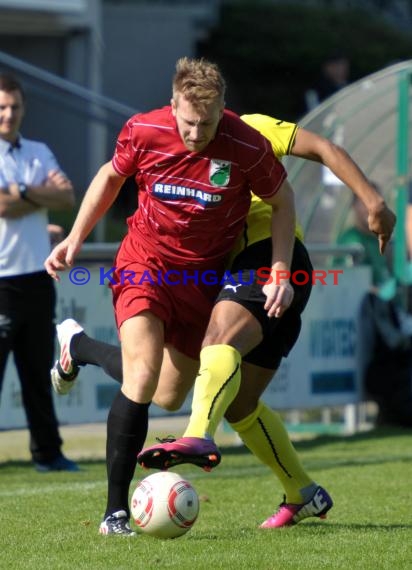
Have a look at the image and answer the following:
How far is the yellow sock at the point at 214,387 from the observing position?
564cm

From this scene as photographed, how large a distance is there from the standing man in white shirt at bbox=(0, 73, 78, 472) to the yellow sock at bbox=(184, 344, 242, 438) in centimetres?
312

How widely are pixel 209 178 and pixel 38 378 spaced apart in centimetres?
331

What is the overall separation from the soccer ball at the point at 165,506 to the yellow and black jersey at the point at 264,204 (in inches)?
43.4

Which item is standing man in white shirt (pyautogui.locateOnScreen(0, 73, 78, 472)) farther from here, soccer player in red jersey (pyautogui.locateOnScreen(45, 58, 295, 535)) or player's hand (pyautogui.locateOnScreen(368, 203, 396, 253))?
player's hand (pyautogui.locateOnScreen(368, 203, 396, 253))

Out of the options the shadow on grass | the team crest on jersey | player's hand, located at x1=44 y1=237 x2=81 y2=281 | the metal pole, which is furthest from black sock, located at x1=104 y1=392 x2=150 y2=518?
the metal pole

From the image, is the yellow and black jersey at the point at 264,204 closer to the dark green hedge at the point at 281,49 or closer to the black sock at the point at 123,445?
the black sock at the point at 123,445

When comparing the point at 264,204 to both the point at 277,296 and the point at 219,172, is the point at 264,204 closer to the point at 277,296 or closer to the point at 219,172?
the point at 219,172

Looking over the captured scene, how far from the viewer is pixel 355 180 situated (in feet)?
20.1

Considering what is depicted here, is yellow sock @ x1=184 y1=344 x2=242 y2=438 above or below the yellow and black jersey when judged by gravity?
below

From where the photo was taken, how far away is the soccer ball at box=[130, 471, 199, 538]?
5.69 metres

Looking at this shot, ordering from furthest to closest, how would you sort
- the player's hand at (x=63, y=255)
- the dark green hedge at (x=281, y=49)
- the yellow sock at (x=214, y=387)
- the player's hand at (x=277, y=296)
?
the dark green hedge at (x=281, y=49) → the player's hand at (x=63, y=255) → the player's hand at (x=277, y=296) → the yellow sock at (x=214, y=387)

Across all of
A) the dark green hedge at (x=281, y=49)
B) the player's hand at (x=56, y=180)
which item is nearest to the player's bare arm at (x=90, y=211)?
the player's hand at (x=56, y=180)

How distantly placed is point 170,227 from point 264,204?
0.48m

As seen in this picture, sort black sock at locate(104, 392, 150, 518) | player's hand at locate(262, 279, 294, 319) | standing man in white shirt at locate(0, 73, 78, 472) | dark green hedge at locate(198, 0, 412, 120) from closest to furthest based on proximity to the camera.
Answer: player's hand at locate(262, 279, 294, 319) < black sock at locate(104, 392, 150, 518) < standing man in white shirt at locate(0, 73, 78, 472) < dark green hedge at locate(198, 0, 412, 120)
